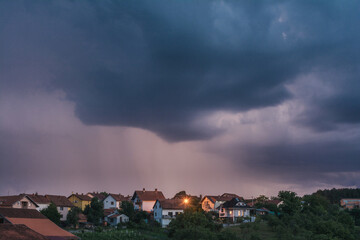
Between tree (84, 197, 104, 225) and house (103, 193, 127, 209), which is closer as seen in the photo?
tree (84, 197, 104, 225)

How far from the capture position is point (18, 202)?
74.3m

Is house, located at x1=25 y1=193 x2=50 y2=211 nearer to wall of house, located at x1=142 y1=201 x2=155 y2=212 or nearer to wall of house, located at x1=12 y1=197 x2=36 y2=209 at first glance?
wall of house, located at x1=12 y1=197 x2=36 y2=209

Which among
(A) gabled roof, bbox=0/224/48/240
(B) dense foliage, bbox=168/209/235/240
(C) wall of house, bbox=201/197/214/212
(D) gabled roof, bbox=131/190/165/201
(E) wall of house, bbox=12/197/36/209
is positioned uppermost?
(D) gabled roof, bbox=131/190/165/201

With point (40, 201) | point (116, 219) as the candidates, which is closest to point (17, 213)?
point (40, 201)

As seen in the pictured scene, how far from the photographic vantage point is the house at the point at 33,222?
4356 centimetres

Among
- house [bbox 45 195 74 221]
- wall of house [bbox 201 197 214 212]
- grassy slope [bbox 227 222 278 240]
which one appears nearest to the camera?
grassy slope [bbox 227 222 278 240]

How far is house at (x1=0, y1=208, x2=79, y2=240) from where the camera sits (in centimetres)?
4356

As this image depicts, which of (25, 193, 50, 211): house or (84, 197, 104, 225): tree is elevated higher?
(25, 193, 50, 211): house

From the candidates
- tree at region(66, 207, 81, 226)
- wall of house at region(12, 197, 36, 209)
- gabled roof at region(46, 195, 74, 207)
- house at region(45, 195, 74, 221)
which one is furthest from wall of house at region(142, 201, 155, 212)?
wall of house at region(12, 197, 36, 209)

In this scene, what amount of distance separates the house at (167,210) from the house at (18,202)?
29.7 meters

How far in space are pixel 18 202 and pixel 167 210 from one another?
35.1 metres

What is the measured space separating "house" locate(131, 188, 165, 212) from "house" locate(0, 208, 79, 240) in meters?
56.5

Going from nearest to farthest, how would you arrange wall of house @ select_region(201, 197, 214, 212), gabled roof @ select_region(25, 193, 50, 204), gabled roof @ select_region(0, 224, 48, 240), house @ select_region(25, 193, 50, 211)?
gabled roof @ select_region(0, 224, 48, 240)
house @ select_region(25, 193, 50, 211)
gabled roof @ select_region(25, 193, 50, 204)
wall of house @ select_region(201, 197, 214, 212)

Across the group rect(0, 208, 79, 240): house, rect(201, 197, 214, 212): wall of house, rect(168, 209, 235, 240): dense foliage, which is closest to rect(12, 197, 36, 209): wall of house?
rect(0, 208, 79, 240): house
